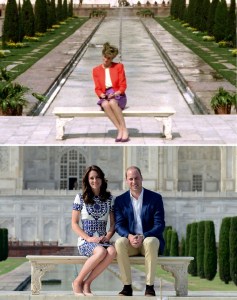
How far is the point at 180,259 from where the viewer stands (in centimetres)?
739

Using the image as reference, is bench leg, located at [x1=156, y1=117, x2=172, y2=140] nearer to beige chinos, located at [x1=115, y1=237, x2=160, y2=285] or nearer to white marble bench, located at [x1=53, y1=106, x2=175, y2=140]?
white marble bench, located at [x1=53, y1=106, x2=175, y2=140]

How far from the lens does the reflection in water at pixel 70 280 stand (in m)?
21.0

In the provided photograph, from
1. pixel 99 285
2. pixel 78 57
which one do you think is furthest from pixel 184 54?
pixel 99 285

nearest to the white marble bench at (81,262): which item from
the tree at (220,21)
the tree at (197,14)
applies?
the tree at (220,21)

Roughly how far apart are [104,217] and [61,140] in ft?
14.0

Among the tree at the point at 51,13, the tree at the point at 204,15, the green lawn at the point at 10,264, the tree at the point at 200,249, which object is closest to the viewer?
the tree at the point at 200,249

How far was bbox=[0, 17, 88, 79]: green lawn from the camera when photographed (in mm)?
22469

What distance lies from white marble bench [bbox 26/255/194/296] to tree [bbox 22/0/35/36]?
25493 mm

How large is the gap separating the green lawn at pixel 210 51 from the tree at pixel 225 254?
Answer: 319cm

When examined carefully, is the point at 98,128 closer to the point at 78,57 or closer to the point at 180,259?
the point at 180,259

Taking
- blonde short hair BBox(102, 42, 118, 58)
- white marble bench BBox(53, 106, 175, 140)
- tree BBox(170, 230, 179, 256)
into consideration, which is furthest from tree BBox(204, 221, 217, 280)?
blonde short hair BBox(102, 42, 118, 58)

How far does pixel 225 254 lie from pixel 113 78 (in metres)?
11.1

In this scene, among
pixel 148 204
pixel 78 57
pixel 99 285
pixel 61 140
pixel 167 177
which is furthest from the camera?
pixel 167 177

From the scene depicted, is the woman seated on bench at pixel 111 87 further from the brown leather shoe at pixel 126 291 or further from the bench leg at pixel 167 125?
the brown leather shoe at pixel 126 291
